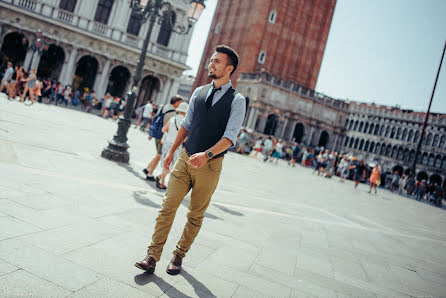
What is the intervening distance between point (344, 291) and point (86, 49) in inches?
1017

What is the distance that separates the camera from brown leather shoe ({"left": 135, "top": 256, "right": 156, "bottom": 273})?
2.67 meters

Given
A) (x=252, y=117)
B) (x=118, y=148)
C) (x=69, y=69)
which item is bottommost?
(x=118, y=148)

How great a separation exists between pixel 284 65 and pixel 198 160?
41.7m

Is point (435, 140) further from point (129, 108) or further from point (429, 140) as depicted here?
point (129, 108)

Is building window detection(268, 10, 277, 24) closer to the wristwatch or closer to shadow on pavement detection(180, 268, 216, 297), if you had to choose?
the wristwatch

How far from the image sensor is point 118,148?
305 inches

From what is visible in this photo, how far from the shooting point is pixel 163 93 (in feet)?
92.2

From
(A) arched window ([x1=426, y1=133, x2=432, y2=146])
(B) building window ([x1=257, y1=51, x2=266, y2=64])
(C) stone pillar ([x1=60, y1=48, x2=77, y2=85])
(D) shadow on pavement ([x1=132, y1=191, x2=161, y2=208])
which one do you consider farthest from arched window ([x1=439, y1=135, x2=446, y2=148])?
(D) shadow on pavement ([x1=132, y1=191, x2=161, y2=208])

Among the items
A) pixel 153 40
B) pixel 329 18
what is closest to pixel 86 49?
pixel 153 40

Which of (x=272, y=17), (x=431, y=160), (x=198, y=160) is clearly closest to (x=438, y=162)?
(x=431, y=160)

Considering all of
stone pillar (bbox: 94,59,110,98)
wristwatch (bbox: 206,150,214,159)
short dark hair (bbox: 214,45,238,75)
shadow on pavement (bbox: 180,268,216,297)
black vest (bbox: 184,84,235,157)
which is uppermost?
stone pillar (bbox: 94,59,110,98)

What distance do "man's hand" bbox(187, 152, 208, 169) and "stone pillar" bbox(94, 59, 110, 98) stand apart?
25332mm

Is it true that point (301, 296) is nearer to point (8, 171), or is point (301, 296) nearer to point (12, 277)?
point (12, 277)

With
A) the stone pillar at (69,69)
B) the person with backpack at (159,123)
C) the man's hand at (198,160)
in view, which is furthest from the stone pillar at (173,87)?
the man's hand at (198,160)
